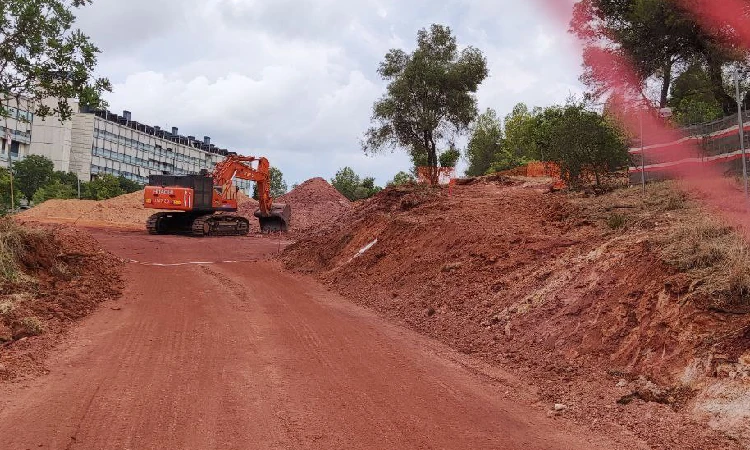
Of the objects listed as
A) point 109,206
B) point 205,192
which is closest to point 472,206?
point 205,192

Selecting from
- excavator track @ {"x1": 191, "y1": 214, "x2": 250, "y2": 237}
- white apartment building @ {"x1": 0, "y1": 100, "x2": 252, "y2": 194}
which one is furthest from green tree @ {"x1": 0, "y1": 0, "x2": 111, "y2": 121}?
white apartment building @ {"x1": 0, "y1": 100, "x2": 252, "y2": 194}

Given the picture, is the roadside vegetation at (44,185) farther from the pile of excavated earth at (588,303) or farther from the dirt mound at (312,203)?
the pile of excavated earth at (588,303)

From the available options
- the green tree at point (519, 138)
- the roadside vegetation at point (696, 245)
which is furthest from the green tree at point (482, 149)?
the roadside vegetation at point (696, 245)

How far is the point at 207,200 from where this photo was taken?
102 ft

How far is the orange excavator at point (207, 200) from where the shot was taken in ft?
97.5

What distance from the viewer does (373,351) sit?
841 cm

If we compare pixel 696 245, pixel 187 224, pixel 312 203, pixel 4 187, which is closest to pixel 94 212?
pixel 187 224

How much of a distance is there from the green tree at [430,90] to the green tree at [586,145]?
868 centimetres

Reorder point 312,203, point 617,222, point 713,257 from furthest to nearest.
Answer: point 312,203 → point 617,222 → point 713,257

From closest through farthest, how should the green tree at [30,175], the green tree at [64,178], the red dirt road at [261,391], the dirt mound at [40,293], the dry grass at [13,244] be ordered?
1. the red dirt road at [261,391]
2. the dirt mound at [40,293]
3. the dry grass at [13,244]
4. the green tree at [30,175]
5. the green tree at [64,178]

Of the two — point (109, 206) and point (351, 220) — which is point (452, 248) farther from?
point (109, 206)

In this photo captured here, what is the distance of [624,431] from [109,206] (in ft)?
157

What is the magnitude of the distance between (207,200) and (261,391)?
26298 millimetres

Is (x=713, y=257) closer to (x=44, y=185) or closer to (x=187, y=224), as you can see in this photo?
(x=187, y=224)
